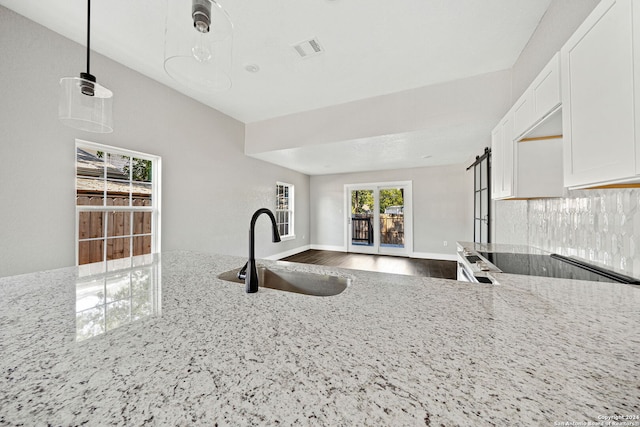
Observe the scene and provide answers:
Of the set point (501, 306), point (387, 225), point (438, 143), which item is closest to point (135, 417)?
point (501, 306)

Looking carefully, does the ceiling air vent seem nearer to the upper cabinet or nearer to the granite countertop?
the upper cabinet

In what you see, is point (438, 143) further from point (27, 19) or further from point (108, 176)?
point (27, 19)

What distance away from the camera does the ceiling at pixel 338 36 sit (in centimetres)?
198

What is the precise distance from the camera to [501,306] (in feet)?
2.60

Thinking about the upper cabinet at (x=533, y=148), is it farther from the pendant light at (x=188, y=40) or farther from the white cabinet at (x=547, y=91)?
the pendant light at (x=188, y=40)

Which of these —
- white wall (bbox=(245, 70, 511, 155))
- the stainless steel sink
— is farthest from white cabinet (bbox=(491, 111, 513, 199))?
the stainless steel sink

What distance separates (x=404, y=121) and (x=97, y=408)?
368 cm

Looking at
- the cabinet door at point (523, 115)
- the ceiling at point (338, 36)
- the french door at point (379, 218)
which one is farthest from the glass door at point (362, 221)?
the cabinet door at point (523, 115)

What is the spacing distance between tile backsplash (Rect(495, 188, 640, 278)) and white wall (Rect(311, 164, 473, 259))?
3.27 meters

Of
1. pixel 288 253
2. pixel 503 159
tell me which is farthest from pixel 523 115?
pixel 288 253

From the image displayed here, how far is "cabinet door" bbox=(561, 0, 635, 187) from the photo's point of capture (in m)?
0.85

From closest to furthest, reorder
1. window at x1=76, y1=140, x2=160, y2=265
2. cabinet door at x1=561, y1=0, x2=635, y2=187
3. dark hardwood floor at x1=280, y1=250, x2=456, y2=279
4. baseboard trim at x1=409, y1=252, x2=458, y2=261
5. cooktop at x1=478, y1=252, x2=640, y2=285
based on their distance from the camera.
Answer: cabinet door at x1=561, y1=0, x2=635, y2=187 → cooktop at x1=478, y1=252, x2=640, y2=285 → window at x1=76, y1=140, x2=160, y2=265 → dark hardwood floor at x1=280, y1=250, x2=456, y2=279 → baseboard trim at x1=409, y1=252, x2=458, y2=261

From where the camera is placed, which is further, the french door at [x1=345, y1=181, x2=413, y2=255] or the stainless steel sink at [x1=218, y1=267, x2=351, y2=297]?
the french door at [x1=345, y1=181, x2=413, y2=255]

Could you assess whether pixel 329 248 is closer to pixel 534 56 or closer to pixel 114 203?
pixel 114 203
